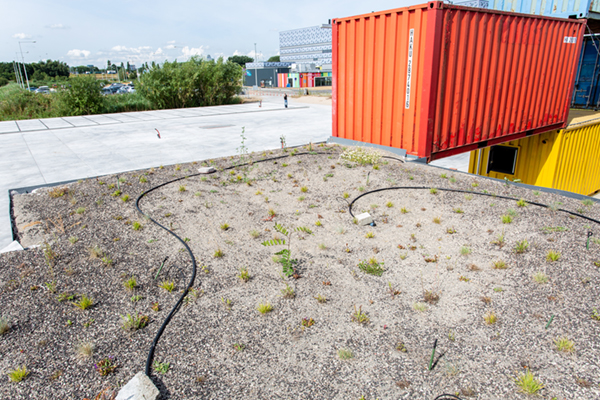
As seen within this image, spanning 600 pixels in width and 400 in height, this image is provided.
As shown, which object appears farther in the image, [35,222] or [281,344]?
[35,222]

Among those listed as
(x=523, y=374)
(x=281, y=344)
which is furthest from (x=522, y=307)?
(x=281, y=344)

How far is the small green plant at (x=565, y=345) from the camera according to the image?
342 cm

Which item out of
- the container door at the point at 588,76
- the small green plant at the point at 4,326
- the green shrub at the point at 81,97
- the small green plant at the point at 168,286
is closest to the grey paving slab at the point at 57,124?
the green shrub at the point at 81,97

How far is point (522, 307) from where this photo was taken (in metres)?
4.10

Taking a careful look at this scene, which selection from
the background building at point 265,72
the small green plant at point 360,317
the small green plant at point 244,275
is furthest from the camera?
the background building at point 265,72

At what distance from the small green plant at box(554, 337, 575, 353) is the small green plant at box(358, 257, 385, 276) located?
2.06m

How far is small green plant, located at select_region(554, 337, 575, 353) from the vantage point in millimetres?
3422

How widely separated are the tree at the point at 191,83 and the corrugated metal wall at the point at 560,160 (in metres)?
26.2

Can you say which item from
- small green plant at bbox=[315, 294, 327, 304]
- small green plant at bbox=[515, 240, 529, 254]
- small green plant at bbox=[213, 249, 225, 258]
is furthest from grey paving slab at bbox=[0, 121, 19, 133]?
small green plant at bbox=[515, 240, 529, 254]

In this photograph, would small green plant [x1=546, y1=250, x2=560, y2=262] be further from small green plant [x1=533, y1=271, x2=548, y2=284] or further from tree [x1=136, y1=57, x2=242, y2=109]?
tree [x1=136, y1=57, x2=242, y2=109]

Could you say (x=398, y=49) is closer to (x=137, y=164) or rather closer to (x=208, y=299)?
(x=208, y=299)

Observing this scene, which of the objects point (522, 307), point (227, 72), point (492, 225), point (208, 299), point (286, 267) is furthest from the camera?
point (227, 72)

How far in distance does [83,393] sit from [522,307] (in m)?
4.65

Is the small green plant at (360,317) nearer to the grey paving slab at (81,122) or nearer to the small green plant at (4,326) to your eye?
the small green plant at (4,326)
